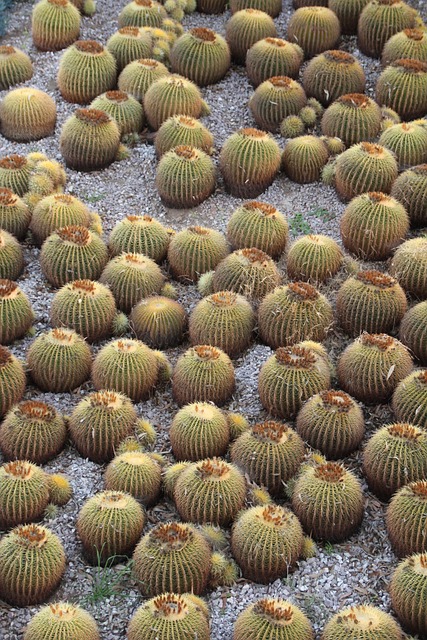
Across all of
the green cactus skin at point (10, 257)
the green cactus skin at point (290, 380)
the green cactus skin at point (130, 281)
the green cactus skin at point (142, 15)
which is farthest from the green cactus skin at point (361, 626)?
the green cactus skin at point (142, 15)

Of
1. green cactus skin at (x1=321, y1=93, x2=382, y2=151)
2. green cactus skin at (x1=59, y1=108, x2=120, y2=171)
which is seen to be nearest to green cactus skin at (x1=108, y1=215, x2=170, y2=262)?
green cactus skin at (x1=59, y1=108, x2=120, y2=171)

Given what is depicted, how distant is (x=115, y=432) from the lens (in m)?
5.93

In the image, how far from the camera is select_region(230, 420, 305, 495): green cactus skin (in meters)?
5.64

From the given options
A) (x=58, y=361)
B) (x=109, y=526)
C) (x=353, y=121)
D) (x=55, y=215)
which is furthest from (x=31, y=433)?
(x=353, y=121)

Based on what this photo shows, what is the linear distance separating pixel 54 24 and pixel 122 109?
4.63ft

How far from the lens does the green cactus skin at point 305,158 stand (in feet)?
26.4

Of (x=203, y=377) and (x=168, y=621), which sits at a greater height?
(x=203, y=377)

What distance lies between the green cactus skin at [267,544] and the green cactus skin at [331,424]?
70 cm

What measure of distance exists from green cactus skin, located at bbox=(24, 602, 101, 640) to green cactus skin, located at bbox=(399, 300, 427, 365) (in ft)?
8.84

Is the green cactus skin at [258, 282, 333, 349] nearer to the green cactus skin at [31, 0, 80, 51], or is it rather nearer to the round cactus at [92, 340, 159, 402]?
the round cactus at [92, 340, 159, 402]

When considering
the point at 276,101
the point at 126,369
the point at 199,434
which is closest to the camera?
the point at 199,434

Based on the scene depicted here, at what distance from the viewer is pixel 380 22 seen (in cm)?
Answer: 924

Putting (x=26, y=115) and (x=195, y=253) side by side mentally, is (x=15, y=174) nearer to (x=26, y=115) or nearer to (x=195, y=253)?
(x=26, y=115)

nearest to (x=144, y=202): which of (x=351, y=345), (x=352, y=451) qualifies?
(x=351, y=345)
